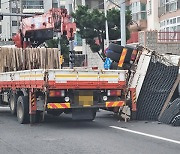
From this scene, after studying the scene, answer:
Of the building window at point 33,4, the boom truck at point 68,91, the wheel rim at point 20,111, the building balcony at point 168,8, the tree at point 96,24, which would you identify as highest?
the building window at point 33,4

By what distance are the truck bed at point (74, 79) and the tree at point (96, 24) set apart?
21.9m

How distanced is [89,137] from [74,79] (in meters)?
2.19

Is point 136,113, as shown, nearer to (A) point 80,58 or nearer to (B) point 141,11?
(B) point 141,11

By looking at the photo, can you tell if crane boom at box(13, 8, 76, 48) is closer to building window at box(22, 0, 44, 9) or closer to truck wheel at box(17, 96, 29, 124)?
truck wheel at box(17, 96, 29, 124)

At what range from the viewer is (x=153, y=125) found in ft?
47.6

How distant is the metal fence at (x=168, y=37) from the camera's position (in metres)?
33.0

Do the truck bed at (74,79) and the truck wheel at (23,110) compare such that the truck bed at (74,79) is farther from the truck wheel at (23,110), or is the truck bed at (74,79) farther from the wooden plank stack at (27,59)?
the wooden plank stack at (27,59)

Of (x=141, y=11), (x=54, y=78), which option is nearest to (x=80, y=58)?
(x=141, y=11)

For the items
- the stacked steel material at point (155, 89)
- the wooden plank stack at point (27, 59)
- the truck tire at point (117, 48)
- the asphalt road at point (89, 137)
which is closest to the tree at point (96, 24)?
the wooden plank stack at point (27, 59)

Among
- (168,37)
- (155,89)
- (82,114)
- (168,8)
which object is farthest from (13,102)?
(168,8)

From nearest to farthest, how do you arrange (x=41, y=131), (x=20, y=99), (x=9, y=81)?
1. (x=41, y=131)
2. (x=20, y=99)
3. (x=9, y=81)

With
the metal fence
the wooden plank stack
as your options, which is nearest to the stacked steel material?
the wooden plank stack

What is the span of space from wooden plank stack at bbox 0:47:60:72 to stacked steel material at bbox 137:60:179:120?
392 cm

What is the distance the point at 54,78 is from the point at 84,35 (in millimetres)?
24030
